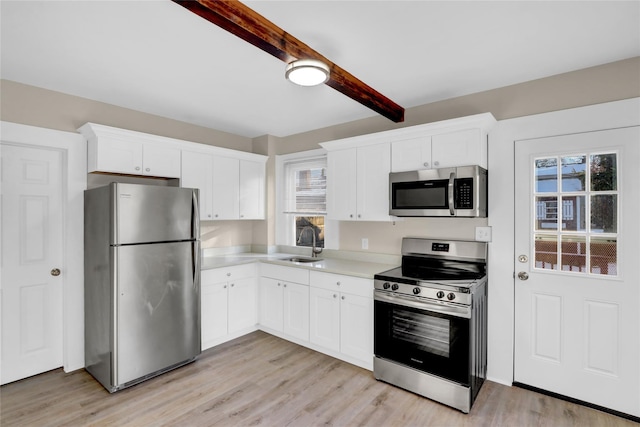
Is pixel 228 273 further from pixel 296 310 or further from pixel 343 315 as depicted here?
pixel 343 315

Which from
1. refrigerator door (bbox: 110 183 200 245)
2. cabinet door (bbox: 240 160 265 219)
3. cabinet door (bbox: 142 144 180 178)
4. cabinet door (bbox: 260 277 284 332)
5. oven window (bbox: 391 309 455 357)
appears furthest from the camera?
cabinet door (bbox: 240 160 265 219)

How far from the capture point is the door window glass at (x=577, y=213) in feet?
7.55

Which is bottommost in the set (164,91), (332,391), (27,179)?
(332,391)

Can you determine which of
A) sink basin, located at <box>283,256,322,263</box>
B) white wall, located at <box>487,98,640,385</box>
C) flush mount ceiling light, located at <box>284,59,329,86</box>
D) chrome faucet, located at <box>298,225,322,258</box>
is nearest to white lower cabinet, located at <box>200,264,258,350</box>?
sink basin, located at <box>283,256,322,263</box>

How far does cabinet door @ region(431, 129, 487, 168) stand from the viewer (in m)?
2.59

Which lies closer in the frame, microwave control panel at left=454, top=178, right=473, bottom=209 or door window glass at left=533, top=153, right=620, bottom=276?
door window glass at left=533, top=153, right=620, bottom=276

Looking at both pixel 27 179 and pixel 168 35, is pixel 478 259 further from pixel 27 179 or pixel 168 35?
pixel 27 179

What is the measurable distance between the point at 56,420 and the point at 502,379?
3364 mm

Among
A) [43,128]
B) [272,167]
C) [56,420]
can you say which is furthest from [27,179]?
[272,167]

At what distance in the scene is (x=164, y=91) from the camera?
284cm

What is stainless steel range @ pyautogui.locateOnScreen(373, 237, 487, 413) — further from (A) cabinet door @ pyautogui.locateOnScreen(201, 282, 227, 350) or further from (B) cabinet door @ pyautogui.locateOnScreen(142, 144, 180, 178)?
(B) cabinet door @ pyautogui.locateOnScreen(142, 144, 180, 178)

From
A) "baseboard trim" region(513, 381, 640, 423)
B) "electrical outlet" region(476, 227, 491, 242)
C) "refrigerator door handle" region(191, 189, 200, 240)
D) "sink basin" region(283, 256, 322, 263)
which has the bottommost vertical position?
"baseboard trim" region(513, 381, 640, 423)

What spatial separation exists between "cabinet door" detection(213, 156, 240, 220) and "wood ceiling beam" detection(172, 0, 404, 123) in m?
1.96

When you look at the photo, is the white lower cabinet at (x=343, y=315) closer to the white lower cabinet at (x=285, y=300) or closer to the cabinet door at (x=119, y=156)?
the white lower cabinet at (x=285, y=300)
